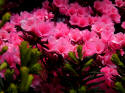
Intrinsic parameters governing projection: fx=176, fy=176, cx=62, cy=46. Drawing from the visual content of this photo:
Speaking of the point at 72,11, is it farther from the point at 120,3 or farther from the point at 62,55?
the point at 62,55

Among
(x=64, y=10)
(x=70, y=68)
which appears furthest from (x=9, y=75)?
(x=64, y=10)

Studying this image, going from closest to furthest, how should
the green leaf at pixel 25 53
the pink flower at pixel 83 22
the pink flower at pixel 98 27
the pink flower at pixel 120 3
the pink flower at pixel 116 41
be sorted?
the green leaf at pixel 25 53, the pink flower at pixel 116 41, the pink flower at pixel 98 27, the pink flower at pixel 83 22, the pink flower at pixel 120 3

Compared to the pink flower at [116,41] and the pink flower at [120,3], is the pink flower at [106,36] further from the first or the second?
the pink flower at [120,3]

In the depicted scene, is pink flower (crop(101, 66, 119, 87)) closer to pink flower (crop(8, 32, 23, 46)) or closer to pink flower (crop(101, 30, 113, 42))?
pink flower (crop(101, 30, 113, 42))

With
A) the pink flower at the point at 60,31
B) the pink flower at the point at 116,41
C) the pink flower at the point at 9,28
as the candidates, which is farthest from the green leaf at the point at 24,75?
the pink flower at the point at 9,28

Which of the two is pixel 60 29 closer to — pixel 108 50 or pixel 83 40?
pixel 83 40

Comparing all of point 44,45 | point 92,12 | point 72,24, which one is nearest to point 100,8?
point 92,12

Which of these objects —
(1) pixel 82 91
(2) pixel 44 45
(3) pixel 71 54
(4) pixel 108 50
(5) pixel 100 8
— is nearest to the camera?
(1) pixel 82 91

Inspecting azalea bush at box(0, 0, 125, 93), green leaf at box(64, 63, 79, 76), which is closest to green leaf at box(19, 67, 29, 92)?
azalea bush at box(0, 0, 125, 93)
